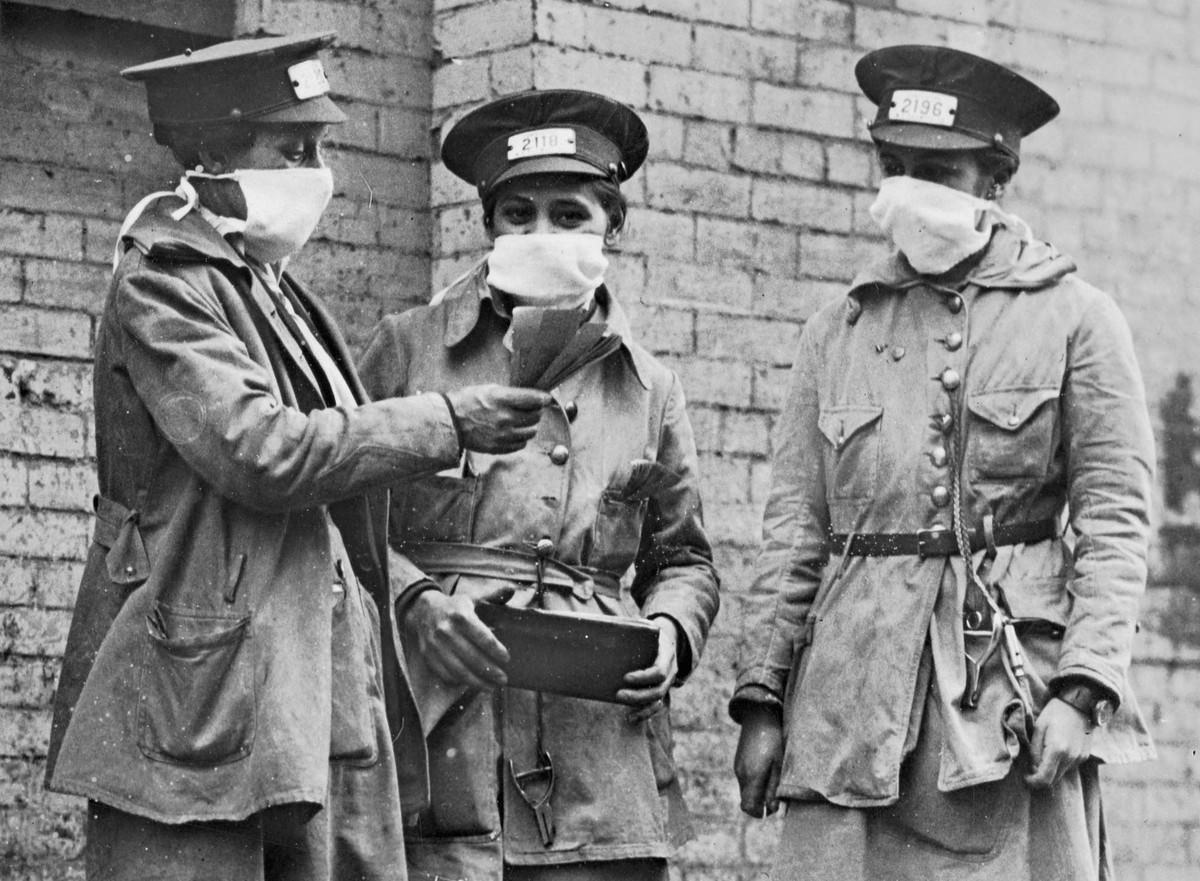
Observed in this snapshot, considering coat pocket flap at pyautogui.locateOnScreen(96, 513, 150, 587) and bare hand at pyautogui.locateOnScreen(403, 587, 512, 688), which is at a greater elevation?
coat pocket flap at pyautogui.locateOnScreen(96, 513, 150, 587)

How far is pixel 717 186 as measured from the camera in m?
7.06

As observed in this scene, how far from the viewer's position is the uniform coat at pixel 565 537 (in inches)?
195

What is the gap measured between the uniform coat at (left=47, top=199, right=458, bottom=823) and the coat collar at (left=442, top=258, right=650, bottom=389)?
71 cm

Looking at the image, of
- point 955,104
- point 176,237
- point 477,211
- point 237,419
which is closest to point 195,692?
point 237,419

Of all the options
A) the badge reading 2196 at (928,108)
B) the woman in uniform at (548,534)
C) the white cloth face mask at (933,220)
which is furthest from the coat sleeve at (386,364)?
the badge reading 2196 at (928,108)

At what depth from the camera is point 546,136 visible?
5258mm

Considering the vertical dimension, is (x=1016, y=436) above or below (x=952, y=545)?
above

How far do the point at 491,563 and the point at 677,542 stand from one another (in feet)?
1.62

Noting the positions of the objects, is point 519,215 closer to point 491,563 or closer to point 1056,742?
point 491,563

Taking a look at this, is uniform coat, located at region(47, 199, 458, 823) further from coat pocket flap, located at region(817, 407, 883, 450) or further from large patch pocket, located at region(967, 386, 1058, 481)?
large patch pocket, located at region(967, 386, 1058, 481)

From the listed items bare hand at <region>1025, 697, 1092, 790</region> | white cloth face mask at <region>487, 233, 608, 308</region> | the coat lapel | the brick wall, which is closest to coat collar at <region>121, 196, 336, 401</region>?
the coat lapel

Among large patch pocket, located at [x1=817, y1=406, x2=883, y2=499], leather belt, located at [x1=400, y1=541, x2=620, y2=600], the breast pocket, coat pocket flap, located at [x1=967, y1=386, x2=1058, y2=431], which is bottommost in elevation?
leather belt, located at [x1=400, y1=541, x2=620, y2=600]

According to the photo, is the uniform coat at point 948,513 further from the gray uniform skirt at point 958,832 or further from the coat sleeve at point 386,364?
the coat sleeve at point 386,364

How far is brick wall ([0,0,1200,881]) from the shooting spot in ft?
21.0
